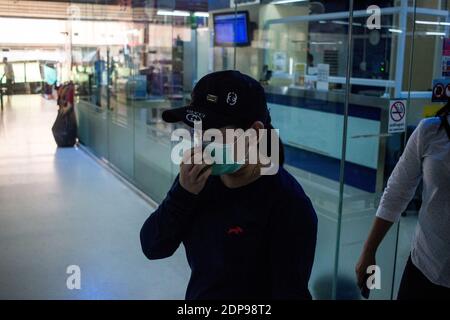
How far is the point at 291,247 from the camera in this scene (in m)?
1.11

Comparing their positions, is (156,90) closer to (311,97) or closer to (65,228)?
(311,97)

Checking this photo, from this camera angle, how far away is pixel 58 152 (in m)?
7.52

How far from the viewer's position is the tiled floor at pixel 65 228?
10.8 feet

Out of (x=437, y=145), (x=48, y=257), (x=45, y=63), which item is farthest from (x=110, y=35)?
(x=437, y=145)

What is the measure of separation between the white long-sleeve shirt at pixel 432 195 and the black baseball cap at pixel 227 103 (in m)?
0.61

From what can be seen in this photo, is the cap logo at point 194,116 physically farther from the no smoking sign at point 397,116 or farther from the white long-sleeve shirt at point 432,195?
the no smoking sign at point 397,116

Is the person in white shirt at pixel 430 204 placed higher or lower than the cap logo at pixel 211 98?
lower

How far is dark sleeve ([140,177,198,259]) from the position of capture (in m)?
1.18

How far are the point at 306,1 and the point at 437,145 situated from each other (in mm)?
6825

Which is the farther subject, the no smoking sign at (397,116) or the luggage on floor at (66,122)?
the luggage on floor at (66,122)

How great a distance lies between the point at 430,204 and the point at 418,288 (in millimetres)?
258

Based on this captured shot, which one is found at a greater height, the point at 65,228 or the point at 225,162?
the point at 225,162

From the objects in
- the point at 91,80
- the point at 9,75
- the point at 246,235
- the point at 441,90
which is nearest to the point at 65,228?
the point at 9,75

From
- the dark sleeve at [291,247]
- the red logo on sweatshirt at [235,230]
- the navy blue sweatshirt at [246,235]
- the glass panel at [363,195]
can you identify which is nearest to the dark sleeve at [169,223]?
the navy blue sweatshirt at [246,235]
